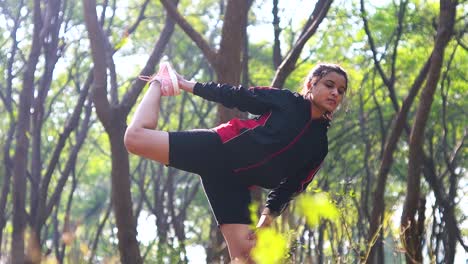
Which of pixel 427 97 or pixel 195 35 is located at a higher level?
pixel 195 35

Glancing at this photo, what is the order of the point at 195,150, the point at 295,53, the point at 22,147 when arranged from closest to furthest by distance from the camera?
the point at 195,150
the point at 295,53
the point at 22,147

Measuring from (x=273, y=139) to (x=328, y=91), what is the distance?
1.49ft

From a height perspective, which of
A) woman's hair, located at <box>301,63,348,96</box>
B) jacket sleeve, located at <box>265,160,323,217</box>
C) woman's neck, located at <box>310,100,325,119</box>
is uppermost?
woman's hair, located at <box>301,63,348,96</box>

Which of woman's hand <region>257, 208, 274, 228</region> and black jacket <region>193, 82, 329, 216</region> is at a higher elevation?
black jacket <region>193, 82, 329, 216</region>

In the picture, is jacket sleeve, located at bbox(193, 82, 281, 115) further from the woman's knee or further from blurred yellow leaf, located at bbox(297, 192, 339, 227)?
Result: blurred yellow leaf, located at bbox(297, 192, 339, 227)

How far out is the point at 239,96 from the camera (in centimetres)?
512

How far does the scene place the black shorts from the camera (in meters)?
4.90

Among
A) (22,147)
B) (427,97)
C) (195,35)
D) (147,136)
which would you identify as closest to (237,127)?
(147,136)

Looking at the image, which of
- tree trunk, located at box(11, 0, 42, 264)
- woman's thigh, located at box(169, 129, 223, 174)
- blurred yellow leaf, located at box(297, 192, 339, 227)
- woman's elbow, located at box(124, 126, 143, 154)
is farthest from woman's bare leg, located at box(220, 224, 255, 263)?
tree trunk, located at box(11, 0, 42, 264)

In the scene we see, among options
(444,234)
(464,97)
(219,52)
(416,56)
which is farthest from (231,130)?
(464,97)

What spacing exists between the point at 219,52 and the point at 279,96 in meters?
3.50

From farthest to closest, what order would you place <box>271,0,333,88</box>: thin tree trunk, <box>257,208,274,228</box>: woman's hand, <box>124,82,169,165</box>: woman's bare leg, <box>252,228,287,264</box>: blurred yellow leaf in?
<box>271,0,333,88</box>: thin tree trunk → <box>124,82,169,165</box>: woman's bare leg → <box>257,208,274,228</box>: woman's hand → <box>252,228,287,264</box>: blurred yellow leaf

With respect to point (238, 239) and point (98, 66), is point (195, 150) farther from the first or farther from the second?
point (98, 66)

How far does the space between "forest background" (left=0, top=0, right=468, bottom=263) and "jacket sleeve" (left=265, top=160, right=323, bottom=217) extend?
0.22 metres
